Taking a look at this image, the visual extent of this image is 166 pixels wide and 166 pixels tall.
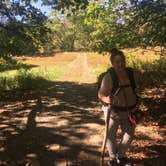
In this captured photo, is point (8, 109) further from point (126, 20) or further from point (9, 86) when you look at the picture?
point (9, 86)

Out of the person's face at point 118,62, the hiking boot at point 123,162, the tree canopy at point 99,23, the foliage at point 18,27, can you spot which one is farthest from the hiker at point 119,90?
the foliage at point 18,27

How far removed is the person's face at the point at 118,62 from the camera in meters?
5.03

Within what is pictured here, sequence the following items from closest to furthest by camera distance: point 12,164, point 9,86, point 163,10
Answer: point 12,164
point 163,10
point 9,86

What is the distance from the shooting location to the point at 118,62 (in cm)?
503

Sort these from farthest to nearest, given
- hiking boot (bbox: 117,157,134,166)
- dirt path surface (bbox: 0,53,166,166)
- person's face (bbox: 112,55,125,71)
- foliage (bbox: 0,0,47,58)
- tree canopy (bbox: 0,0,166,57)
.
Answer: foliage (bbox: 0,0,47,58)
tree canopy (bbox: 0,0,166,57)
dirt path surface (bbox: 0,53,166,166)
hiking boot (bbox: 117,157,134,166)
person's face (bbox: 112,55,125,71)

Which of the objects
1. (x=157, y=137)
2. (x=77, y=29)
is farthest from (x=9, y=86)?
(x=77, y=29)

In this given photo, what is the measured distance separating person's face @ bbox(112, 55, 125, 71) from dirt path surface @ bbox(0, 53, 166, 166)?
196cm

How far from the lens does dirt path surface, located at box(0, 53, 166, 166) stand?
6.59 meters

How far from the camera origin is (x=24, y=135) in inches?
322

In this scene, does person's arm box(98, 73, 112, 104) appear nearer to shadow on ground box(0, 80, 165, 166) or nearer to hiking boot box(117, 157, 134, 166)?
hiking boot box(117, 157, 134, 166)

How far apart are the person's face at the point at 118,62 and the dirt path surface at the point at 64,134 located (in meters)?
1.96

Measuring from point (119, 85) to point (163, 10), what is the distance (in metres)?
5.70

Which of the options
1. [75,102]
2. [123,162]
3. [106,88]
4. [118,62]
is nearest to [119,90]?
[106,88]

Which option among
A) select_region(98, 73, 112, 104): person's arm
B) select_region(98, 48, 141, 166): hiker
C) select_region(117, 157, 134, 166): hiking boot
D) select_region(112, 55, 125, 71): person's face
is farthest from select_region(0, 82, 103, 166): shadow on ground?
select_region(112, 55, 125, 71): person's face
